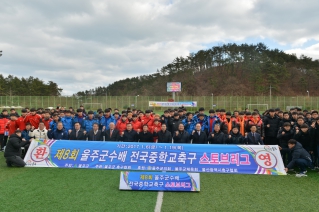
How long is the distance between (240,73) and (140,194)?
70969 millimetres

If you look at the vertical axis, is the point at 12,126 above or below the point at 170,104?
below

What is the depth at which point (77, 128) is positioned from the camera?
8711mm

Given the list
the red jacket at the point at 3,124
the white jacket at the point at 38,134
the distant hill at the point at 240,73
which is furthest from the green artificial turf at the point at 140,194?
the distant hill at the point at 240,73

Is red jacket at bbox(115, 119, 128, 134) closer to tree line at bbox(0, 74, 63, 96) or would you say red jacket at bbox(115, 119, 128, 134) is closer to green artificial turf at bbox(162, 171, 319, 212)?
green artificial turf at bbox(162, 171, 319, 212)

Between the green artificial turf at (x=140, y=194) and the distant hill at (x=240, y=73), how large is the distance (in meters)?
58.2

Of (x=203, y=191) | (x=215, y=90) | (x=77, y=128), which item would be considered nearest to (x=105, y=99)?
(x=215, y=90)

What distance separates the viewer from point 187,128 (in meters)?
9.34

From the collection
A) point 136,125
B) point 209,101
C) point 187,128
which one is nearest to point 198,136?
point 187,128

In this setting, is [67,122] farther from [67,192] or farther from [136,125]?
[67,192]

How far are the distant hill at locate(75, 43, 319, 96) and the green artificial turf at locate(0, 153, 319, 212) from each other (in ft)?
191

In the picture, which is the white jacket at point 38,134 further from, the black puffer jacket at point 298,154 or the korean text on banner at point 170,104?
the korean text on banner at point 170,104

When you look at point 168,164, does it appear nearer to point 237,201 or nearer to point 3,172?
point 237,201

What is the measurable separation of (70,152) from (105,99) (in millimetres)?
39810

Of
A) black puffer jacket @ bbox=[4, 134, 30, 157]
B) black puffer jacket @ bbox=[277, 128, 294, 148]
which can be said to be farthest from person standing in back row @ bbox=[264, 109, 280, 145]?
black puffer jacket @ bbox=[4, 134, 30, 157]
